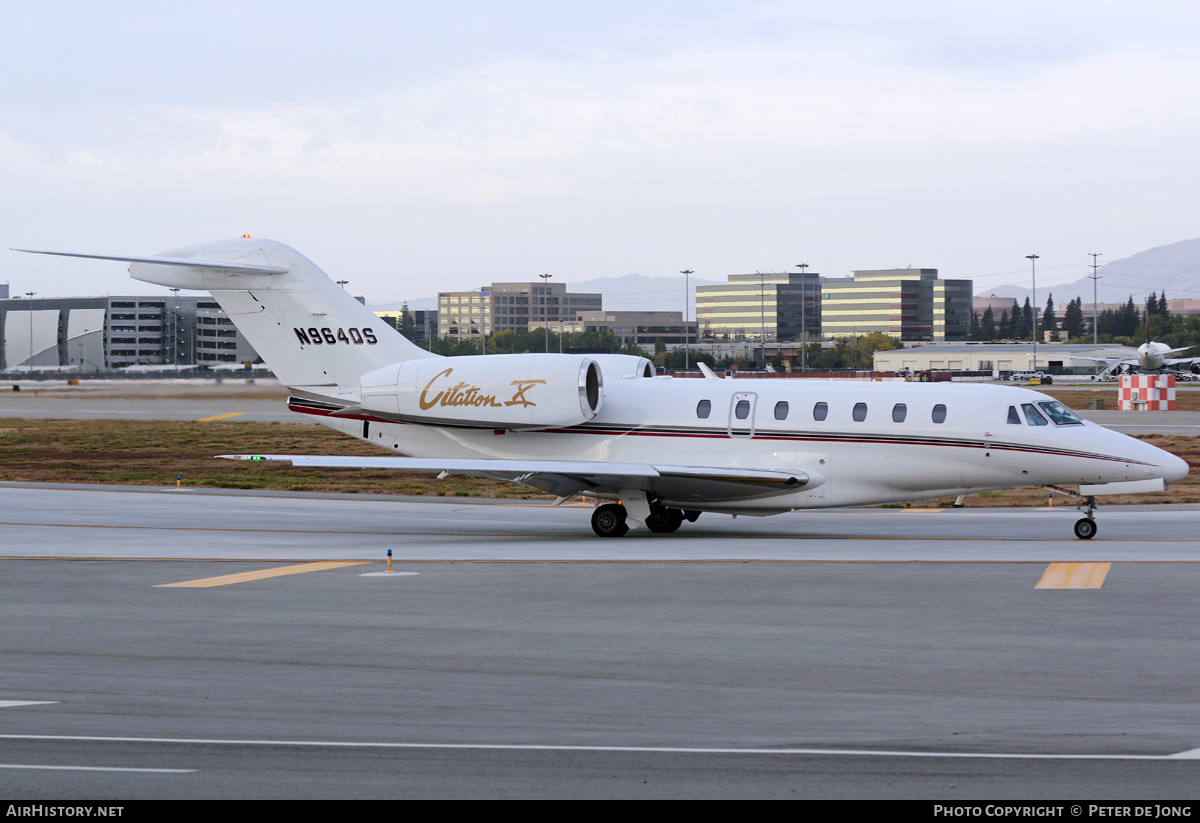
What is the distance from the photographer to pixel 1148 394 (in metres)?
69.4

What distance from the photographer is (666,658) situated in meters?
12.6

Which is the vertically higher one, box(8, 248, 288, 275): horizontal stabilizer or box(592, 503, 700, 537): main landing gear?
box(8, 248, 288, 275): horizontal stabilizer

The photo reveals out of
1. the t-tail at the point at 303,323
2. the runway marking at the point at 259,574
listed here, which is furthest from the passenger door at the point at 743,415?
the runway marking at the point at 259,574

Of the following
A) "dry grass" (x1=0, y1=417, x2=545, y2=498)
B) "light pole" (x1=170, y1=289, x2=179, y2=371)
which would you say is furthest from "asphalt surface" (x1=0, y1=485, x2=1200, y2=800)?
"light pole" (x1=170, y1=289, x2=179, y2=371)

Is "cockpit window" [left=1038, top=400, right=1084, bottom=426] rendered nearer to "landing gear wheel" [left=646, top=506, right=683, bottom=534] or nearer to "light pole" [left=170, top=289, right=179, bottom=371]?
"landing gear wheel" [left=646, top=506, right=683, bottom=534]

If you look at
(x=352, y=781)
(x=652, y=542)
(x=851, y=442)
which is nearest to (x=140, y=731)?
(x=352, y=781)

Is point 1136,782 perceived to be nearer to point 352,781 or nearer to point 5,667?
point 352,781

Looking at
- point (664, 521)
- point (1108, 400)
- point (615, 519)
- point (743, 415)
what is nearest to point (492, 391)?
point (615, 519)

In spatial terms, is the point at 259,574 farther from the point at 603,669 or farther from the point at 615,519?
the point at 603,669

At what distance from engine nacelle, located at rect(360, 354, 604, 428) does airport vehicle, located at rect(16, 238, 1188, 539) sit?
33mm

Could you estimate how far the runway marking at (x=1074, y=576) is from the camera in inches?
675

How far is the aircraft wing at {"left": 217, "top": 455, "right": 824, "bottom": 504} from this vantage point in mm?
22906

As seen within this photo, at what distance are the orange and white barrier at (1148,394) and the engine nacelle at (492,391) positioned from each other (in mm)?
54038

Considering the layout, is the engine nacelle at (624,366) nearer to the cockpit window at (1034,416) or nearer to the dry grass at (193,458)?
the dry grass at (193,458)
